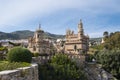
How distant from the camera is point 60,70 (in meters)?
29.8

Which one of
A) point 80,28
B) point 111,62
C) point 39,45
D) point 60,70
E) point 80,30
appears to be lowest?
point 60,70

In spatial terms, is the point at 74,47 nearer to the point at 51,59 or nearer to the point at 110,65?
the point at 110,65

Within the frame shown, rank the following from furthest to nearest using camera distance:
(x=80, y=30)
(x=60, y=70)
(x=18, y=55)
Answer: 1. (x=80, y=30)
2. (x=60, y=70)
3. (x=18, y=55)

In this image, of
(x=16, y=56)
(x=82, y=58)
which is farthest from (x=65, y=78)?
(x=82, y=58)

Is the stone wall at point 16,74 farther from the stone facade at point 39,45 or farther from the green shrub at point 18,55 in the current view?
the stone facade at point 39,45

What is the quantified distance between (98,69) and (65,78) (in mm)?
9730

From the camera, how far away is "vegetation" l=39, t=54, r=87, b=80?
91.7ft

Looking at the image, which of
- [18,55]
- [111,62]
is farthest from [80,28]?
[18,55]

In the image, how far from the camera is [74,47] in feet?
148

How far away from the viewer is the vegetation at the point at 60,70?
27950mm

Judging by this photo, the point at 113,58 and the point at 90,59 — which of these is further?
the point at 90,59

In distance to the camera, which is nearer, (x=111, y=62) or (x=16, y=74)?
(x=16, y=74)

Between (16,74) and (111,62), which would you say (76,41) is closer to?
(111,62)

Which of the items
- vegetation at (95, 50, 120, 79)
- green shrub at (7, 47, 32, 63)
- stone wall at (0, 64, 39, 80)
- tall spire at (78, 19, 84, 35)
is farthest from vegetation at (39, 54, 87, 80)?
stone wall at (0, 64, 39, 80)
